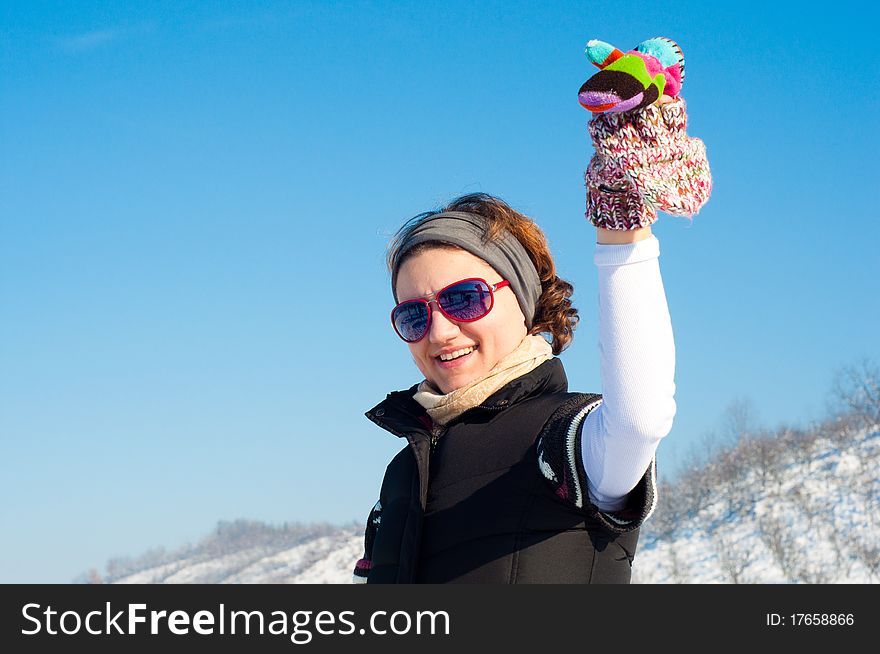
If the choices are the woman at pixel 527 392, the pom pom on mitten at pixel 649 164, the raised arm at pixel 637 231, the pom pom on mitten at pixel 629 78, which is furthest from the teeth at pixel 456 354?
the pom pom on mitten at pixel 629 78

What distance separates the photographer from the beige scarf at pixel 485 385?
2.91 m

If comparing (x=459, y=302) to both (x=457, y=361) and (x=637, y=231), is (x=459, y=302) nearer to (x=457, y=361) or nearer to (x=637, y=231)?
(x=457, y=361)

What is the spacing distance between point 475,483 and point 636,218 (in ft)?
2.97

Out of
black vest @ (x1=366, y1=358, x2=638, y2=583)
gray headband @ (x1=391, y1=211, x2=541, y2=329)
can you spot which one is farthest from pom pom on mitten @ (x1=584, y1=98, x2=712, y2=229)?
gray headband @ (x1=391, y1=211, x2=541, y2=329)

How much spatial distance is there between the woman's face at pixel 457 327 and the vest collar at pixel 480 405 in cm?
11

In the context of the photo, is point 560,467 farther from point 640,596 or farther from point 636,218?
point 636,218

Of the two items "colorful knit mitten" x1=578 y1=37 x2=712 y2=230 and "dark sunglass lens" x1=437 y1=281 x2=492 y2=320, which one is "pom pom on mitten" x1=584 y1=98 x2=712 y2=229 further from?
"dark sunglass lens" x1=437 y1=281 x2=492 y2=320

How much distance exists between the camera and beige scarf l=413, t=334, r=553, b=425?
2.91 metres

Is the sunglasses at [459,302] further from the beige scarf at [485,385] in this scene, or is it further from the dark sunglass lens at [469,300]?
the beige scarf at [485,385]

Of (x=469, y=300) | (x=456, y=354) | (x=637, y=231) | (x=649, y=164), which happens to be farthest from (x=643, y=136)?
(x=456, y=354)

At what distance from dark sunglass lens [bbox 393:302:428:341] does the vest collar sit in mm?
214

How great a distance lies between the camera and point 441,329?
2943 mm

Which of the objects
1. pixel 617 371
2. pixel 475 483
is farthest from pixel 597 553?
pixel 617 371

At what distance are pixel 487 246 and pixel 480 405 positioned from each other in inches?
19.8
